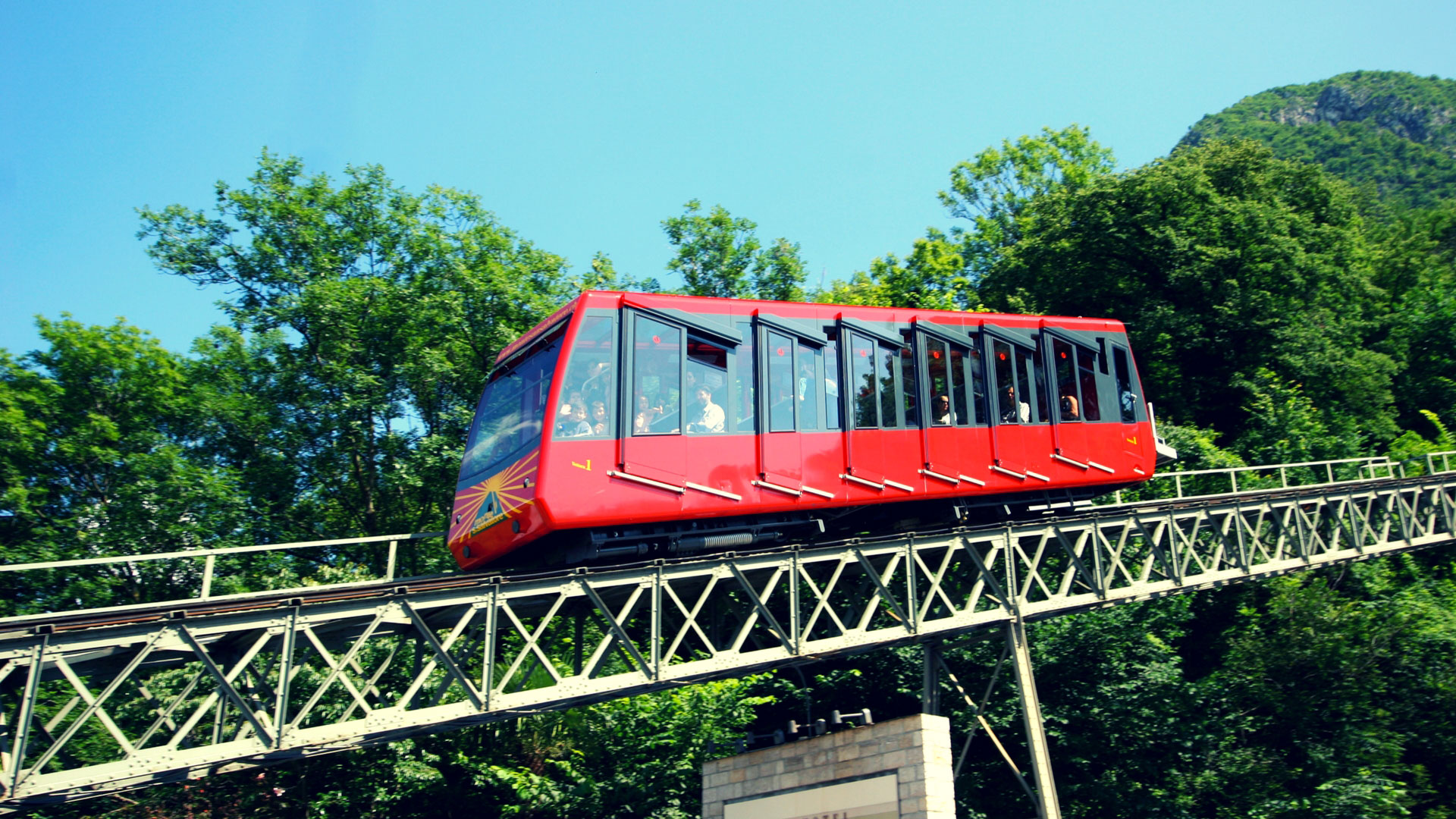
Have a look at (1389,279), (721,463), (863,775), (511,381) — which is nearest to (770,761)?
(863,775)

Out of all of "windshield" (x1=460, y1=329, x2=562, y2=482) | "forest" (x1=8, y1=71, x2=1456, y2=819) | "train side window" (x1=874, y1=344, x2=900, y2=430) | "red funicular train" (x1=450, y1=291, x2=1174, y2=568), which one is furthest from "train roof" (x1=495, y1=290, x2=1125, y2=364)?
"forest" (x1=8, y1=71, x2=1456, y2=819)

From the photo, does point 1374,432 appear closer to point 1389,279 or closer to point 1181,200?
point 1181,200

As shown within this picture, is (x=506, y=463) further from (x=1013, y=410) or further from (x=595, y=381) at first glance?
(x=1013, y=410)

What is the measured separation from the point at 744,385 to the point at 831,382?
149 centimetres

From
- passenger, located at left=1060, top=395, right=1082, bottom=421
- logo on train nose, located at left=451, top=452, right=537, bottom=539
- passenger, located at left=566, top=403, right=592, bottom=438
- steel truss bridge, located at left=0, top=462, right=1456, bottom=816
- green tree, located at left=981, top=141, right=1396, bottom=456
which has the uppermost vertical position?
green tree, located at left=981, top=141, right=1396, bottom=456

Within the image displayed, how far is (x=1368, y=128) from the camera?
12325 centimetres

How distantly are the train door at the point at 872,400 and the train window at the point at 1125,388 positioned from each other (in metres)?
5.24

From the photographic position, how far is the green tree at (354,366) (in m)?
26.1

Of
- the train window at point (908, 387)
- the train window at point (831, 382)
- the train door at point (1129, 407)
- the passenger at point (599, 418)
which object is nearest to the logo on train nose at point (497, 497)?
the passenger at point (599, 418)

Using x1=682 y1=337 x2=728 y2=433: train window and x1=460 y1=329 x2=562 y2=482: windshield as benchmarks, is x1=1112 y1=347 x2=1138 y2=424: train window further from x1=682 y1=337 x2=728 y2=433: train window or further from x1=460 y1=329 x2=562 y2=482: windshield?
x1=460 y1=329 x2=562 y2=482: windshield

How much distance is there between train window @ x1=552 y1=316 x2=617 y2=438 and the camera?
1291 centimetres

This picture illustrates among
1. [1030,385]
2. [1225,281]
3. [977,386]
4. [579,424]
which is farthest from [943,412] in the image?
[1225,281]

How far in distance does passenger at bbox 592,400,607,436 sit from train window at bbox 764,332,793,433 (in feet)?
7.86

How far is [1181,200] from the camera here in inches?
1435
